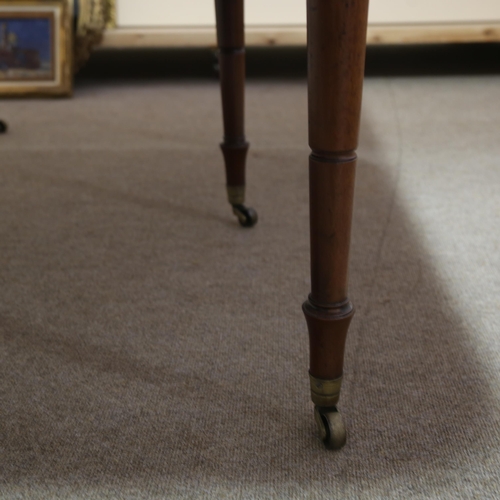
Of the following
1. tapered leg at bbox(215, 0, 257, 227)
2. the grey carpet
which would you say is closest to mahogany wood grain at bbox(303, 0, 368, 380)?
the grey carpet

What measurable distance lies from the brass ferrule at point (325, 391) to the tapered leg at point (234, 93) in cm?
56

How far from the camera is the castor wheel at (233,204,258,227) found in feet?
3.93

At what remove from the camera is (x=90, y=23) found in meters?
2.30

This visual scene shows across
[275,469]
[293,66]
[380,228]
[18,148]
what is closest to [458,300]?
[380,228]

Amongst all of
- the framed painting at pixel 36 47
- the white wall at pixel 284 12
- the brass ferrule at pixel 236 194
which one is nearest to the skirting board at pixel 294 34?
the white wall at pixel 284 12

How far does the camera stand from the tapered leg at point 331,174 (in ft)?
1.77

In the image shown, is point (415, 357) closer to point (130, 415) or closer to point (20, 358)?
point (130, 415)

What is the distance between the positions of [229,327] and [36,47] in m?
1.76

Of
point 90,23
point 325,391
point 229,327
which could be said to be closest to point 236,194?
point 229,327

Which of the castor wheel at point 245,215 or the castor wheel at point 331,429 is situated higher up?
the castor wheel at point 331,429

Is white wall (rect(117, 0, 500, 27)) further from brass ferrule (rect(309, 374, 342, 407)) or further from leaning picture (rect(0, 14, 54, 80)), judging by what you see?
brass ferrule (rect(309, 374, 342, 407))

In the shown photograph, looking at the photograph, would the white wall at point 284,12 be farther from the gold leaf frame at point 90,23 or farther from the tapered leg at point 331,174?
the tapered leg at point 331,174

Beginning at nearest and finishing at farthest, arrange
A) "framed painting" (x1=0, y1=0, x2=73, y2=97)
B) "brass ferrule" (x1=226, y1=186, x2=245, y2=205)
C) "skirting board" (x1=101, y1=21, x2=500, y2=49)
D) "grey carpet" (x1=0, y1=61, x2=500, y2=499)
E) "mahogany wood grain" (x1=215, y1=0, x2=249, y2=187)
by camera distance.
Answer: "grey carpet" (x1=0, y1=61, x2=500, y2=499)
"mahogany wood grain" (x1=215, y1=0, x2=249, y2=187)
"brass ferrule" (x1=226, y1=186, x2=245, y2=205)
"framed painting" (x1=0, y1=0, x2=73, y2=97)
"skirting board" (x1=101, y1=21, x2=500, y2=49)

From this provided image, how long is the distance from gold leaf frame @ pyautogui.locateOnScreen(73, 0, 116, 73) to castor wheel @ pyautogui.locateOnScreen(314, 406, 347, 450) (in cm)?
194
